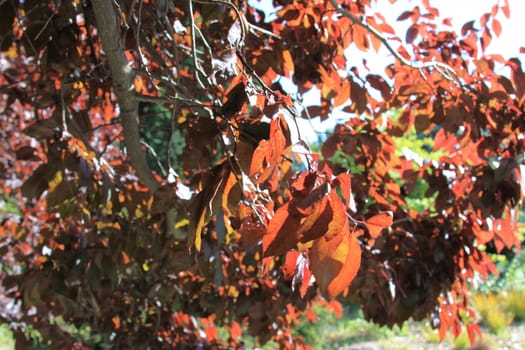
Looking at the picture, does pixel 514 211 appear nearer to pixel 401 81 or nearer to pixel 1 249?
pixel 401 81

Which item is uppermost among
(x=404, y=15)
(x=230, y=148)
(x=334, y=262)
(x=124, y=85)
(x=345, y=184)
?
(x=404, y=15)

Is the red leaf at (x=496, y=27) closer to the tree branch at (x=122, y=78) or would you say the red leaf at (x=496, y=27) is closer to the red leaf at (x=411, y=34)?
the red leaf at (x=411, y=34)

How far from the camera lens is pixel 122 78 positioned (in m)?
1.54

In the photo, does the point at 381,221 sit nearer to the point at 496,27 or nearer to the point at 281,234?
the point at 281,234

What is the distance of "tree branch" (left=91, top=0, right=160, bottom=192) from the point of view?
142 centimetres

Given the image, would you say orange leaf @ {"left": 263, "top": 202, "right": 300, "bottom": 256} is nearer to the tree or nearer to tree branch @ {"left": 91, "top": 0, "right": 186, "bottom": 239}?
the tree

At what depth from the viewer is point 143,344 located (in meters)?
2.35

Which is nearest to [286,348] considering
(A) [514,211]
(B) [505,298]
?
(A) [514,211]

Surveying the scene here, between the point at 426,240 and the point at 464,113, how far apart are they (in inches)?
20.7

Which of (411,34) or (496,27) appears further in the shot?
(411,34)

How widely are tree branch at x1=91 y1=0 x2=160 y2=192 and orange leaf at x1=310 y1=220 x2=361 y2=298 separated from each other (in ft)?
3.26

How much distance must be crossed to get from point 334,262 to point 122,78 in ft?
3.45

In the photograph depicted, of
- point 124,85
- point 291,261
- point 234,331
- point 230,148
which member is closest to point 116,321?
point 234,331

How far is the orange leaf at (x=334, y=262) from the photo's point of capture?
0.70 metres
